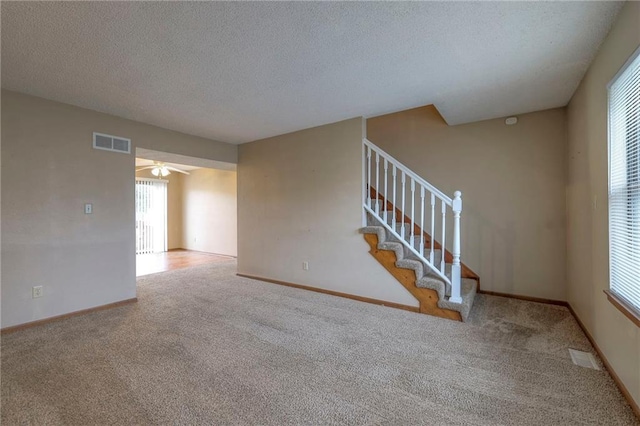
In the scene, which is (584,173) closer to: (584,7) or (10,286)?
(584,7)

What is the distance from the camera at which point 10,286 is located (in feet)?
8.55

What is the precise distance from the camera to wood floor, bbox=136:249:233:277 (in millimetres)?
5367

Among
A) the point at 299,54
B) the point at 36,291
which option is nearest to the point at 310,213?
the point at 299,54

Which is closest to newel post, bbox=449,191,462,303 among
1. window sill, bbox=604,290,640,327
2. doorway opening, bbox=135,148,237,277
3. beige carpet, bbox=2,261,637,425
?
beige carpet, bbox=2,261,637,425

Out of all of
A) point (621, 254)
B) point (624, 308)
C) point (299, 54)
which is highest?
point (299, 54)

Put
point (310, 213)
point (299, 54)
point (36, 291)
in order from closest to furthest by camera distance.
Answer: point (299, 54) < point (36, 291) < point (310, 213)

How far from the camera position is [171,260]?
6.25 m

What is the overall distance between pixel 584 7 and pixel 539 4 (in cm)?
29

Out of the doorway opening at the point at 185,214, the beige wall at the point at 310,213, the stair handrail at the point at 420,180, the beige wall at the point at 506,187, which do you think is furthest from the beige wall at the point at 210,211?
the beige wall at the point at 506,187

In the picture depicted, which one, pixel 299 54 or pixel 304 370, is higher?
pixel 299 54

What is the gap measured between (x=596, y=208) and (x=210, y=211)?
7380 millimetres

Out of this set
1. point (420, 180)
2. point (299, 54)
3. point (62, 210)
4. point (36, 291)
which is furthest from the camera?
point (420, 180)

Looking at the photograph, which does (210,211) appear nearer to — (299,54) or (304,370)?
(299,54)

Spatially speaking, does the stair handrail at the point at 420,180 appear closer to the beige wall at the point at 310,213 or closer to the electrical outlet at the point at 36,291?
the beige wall at the point at 310,213
